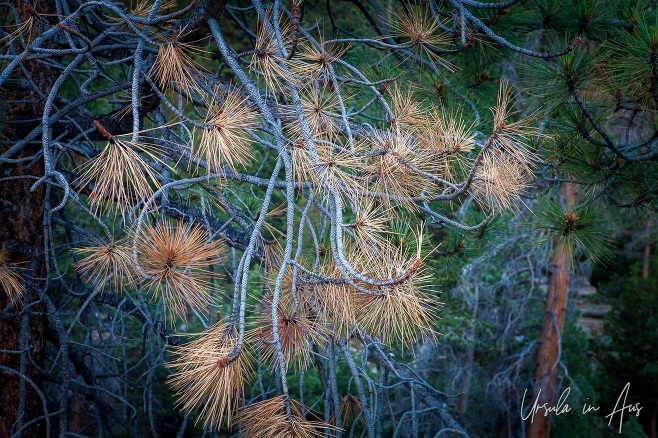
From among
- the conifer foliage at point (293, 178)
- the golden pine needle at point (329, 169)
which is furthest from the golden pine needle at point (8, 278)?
the golden pine needle at point (329, 169)

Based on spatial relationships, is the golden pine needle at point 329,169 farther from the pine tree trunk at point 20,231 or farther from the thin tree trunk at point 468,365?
the thin tree trunk at point 468,365

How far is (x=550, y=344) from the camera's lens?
5887 millimetres

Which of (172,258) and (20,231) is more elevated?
(172,258)

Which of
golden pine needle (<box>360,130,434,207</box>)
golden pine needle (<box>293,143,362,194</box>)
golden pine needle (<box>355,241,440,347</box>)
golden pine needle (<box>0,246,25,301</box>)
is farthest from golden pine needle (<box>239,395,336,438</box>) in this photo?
golden pine needle (<box>0,246,25,301</box>)

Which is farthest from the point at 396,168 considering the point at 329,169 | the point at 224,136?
the point at 224,136

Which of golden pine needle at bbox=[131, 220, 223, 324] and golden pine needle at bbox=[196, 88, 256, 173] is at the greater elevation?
golden pine needle at bbox=[196, 88, 256, 173]

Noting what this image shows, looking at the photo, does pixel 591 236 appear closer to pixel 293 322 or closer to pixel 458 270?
pixel 458 270

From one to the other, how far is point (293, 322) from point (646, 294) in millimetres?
7938

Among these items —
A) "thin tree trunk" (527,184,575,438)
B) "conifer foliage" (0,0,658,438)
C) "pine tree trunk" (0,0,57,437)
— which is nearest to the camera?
"conifer foliage" (0,0,658,438)

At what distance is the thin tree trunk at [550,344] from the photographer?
18.6 ft

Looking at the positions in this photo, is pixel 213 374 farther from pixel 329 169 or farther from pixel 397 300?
pixel 329 169

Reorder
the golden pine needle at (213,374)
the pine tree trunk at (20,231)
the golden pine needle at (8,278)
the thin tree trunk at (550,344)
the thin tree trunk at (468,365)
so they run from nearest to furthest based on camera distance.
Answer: the golden pine needle at (213,374)
the golden pine needle at (8,278)
the pine tree trunk at (20,231)
the thin tree trunk at (550,344)
the thin tree trunk at (468,365)

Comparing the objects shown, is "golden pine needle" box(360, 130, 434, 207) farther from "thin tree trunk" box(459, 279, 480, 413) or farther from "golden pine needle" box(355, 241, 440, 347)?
"thin tree trunk" box(459, 279, 480, 413)

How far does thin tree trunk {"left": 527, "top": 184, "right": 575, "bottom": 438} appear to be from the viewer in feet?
18.6
